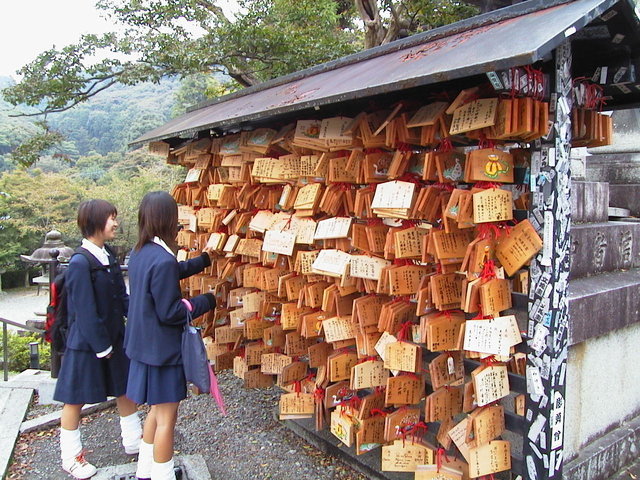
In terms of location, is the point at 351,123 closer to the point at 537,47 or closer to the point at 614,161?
the point at 537,47

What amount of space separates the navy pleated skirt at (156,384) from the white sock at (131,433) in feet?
3.20

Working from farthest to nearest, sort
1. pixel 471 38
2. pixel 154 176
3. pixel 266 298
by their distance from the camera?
pixel 154 176 < pixel 266 298 < pixel 471 38

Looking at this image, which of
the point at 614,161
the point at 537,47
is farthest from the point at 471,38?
the point at 614,161

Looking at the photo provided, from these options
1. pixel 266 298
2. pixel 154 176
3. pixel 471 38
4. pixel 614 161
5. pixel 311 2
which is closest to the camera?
pixel 471 38

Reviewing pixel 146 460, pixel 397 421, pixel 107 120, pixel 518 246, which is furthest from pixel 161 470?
pixel 107 120

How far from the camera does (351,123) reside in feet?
11.2

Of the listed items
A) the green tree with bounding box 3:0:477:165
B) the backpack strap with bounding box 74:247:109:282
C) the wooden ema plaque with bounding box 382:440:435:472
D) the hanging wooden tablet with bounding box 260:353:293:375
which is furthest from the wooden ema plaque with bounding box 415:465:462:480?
the green tree with bounding box 3:0:477:165

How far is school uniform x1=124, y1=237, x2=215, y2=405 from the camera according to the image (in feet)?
10.0

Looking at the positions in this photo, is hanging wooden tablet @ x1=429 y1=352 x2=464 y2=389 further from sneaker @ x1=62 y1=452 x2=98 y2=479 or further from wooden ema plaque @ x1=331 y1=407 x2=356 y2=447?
sneaker @ x1=62 y1=452 x2=98 y2=479

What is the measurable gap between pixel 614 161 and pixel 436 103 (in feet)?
15.0

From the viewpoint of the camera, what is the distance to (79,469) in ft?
11.9

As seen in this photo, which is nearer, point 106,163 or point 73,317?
point 73,317

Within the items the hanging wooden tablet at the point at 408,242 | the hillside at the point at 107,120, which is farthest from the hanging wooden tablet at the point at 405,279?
the hillside at the point at 107,120

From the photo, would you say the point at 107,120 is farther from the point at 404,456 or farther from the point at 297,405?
the point at 404,456
